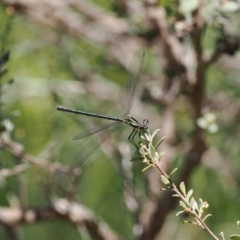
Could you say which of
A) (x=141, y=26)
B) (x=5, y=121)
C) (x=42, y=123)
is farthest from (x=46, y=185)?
(x=42, y=123)

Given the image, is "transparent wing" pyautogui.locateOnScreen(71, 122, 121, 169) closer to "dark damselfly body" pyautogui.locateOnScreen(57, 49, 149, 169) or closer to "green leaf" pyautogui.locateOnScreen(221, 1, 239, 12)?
"dark damselfly body" pyautogui.locateOnScreen(57, 49, 149, 169)

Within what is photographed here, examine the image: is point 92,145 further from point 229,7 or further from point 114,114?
point 114,114

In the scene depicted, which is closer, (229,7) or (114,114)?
(229,7)

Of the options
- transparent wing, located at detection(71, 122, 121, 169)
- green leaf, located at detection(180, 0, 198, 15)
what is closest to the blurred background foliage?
green leaf, located at detection(180, 0, 198, 15)

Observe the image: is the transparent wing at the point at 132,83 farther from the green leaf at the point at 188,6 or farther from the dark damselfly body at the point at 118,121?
the green leaf at the point at 188,6

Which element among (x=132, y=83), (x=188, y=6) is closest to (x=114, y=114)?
(x=132, y=83)

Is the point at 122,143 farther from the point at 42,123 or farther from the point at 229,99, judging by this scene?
the point at 42,123

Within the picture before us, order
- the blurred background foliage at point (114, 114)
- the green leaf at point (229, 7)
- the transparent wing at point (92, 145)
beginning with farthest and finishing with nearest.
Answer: the blurred background foliage at point (114, 114), the green leaf at point (229, 7), the transparent wing at point (92, 145)

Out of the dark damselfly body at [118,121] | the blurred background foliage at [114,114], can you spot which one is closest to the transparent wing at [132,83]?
the dark damselfly body at [118,121]

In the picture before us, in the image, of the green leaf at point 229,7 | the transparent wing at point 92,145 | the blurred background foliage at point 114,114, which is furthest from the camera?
the blurred background foliage at point 114,114
